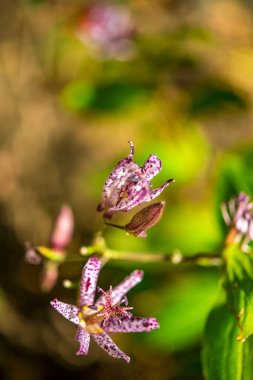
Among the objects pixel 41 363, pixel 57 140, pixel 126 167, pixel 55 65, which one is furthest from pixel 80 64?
pixel 126 167

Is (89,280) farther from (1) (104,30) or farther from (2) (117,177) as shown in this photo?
(1) (104,30)

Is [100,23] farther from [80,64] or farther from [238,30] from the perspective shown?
[238,30]

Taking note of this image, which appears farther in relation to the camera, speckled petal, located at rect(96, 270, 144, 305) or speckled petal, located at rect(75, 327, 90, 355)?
speckled petal, located at rect(96, 270, 144, 305)

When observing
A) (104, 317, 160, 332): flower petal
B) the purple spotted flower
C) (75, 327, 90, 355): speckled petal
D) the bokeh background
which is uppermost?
the bokeh background

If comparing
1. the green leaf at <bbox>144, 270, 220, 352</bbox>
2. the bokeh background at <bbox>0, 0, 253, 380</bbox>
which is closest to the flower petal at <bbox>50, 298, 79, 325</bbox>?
the bokeh background at <bbox>0, 0, 253, 380</bbox>

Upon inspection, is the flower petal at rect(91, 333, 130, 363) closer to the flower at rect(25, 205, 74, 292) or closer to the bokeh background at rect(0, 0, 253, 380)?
the flower at rect(25, 205, 74, 292)

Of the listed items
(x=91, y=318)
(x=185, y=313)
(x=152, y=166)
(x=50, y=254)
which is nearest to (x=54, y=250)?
(x=50, y=254)

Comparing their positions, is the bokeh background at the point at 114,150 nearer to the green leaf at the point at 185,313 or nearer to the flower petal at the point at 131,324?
the green leaf at the point at 185,313

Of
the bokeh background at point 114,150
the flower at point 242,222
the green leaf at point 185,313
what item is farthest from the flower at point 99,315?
the green leaf at point 185,313
